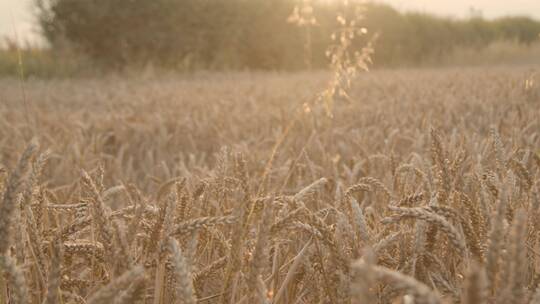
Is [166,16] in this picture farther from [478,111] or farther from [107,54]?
[478,111]

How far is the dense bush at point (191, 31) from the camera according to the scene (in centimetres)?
1341

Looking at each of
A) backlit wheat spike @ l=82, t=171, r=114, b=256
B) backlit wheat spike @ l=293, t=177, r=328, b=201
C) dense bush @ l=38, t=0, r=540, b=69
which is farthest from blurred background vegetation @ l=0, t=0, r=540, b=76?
backlit wheat spike @ l=82, t=171, r=114, b=256

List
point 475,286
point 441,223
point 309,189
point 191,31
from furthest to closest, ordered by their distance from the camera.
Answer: point 191,31, point 309,189, point 441,223, point 475,286

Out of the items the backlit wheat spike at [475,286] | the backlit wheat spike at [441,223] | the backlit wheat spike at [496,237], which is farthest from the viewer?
the backlit wheat spike at [441,223]

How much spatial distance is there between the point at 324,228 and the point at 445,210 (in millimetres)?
175

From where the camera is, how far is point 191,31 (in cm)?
1397

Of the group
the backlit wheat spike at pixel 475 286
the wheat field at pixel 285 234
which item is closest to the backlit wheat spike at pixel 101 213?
the wheat field at pixel 285 234

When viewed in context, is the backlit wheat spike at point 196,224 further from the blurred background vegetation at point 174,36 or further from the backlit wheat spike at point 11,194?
the blurred background vegetation at point 174,36

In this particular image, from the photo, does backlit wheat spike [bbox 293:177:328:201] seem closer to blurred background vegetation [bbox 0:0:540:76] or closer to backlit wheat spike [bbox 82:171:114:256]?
backlit wheat spike [bbox 82:171:114:256]

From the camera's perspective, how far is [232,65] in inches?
587

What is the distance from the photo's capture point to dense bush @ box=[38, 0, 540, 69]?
528 inches

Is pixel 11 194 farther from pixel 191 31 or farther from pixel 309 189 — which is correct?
pixel 191 31

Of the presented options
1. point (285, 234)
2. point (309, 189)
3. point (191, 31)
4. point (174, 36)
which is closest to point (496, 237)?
point (309, 189)

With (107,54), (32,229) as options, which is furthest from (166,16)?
(32,229)
